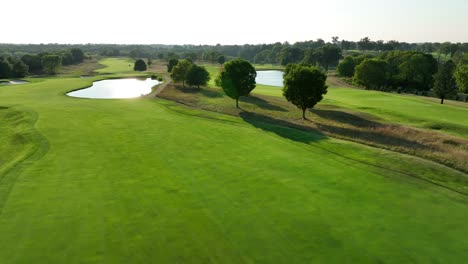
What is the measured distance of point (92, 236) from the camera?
770 inches

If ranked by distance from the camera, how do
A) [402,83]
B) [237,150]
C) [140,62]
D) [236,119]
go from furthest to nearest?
[140,62] → [402,83] → [236,119] → [237,150]

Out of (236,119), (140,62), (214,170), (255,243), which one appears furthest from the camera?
(140,62)

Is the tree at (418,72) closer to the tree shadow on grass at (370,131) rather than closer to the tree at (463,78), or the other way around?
the tree at (463,78)

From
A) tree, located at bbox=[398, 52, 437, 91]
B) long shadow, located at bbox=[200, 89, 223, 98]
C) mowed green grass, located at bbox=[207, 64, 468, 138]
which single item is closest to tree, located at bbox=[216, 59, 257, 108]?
long shadow, located at bbox=[200, 89, 223, 98]

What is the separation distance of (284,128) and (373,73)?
6562 cm

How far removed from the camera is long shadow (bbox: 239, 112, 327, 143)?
4228cm

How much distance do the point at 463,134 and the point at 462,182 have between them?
22.1 metres

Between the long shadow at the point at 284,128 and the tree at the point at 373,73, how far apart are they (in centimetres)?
5850

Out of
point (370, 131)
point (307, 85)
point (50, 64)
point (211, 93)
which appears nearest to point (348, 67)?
point (211, 93)

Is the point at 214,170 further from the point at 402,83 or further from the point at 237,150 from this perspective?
the point at 402,83

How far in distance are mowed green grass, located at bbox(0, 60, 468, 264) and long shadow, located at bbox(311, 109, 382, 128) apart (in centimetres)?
1266

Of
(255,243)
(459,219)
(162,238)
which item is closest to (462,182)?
(459,219)

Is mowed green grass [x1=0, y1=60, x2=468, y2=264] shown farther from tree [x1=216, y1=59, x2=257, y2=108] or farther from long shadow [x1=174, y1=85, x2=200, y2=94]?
long shadow [x1=174, y1=85, x2=200, y2=94]

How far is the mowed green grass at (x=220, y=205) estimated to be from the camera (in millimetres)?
18422
